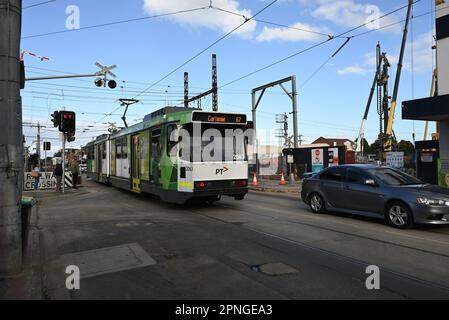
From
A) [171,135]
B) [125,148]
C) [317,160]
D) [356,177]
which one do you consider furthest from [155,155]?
[317,160]

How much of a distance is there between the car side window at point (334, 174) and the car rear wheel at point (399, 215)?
1807 mm

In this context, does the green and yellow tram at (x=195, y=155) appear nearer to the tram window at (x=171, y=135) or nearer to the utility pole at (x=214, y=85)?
the tram window at (x=171, y=135)

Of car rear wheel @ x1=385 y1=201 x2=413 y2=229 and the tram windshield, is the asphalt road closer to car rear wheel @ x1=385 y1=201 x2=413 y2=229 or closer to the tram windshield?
car rear wheel @ x1=385 y1=201 x2=413 y2=229

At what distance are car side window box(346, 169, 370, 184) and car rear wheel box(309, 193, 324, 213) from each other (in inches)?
44.8

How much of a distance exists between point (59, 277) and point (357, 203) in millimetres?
7546

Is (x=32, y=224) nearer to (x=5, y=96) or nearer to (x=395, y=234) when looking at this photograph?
(x=5, y=96)

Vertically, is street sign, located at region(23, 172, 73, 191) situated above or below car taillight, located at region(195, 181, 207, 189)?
below

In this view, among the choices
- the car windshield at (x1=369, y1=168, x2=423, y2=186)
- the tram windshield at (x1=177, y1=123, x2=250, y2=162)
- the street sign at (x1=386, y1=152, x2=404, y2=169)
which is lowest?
the car windshield at (x1=369, y1=168, x2=423, y2=186)

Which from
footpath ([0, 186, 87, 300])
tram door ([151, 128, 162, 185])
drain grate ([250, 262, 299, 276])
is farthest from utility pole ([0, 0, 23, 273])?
tram door ([151, 128, 162, 185])

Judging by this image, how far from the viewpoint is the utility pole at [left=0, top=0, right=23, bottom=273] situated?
17.2ft

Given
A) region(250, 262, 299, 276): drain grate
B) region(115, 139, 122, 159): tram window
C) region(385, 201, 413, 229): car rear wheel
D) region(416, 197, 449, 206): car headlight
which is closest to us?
region(250, 262, 299, 276): drain grate

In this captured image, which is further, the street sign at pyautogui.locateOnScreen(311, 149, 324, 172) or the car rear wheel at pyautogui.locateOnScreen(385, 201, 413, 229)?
the street sign at pyautogui.locateOnScreen(311, 149, 324, 172)

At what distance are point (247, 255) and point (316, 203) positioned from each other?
5.62m

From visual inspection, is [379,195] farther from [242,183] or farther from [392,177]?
[242,183]
